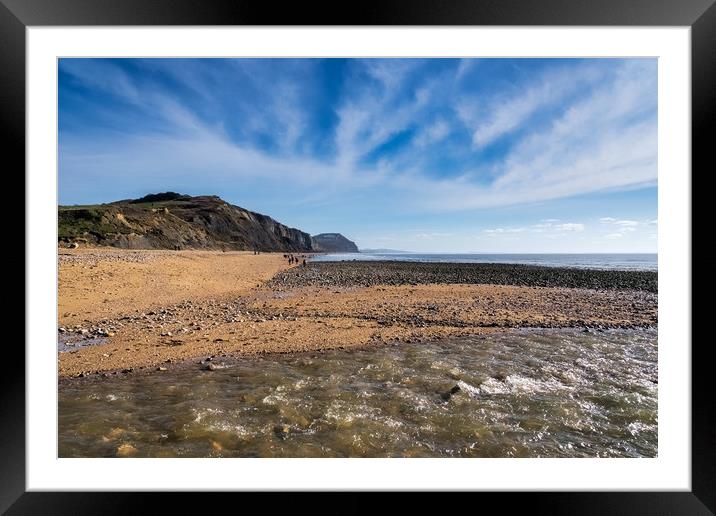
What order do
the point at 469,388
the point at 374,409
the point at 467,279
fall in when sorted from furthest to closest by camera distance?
the point at 467,279, the point at 469,388, the point at 374,409

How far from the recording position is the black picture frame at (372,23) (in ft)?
7.73

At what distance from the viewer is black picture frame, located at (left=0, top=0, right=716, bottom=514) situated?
236 cm

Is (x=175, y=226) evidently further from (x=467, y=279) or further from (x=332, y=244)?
(x=332, y=244)

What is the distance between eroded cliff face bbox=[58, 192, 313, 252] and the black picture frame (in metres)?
14.2

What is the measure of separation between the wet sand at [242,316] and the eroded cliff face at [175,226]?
6.06 metres

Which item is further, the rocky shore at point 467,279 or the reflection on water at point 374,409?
the rocky shore at point 467,279

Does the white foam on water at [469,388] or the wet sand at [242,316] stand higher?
the wet sand at [242,316]

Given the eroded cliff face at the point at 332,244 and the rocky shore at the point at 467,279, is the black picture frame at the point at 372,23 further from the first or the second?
the eroded cliff face at the point at 332,244

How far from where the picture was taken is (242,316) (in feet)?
28.6

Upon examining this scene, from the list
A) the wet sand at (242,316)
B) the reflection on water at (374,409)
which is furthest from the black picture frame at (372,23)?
the wet sand at (242,316)

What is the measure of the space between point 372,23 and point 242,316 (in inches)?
315

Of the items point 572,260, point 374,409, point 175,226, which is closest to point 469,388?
point 374,409

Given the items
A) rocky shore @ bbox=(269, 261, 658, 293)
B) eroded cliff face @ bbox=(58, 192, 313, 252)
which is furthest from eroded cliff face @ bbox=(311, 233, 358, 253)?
rocky shore @ bbox=(269, 261, 658, 293)
